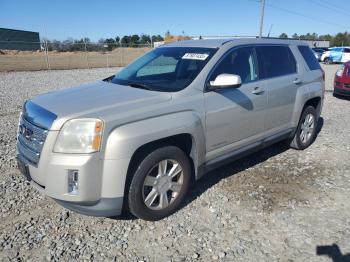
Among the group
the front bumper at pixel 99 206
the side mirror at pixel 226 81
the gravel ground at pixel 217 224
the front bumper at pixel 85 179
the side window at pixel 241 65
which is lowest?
the gravel ground at pixel 217 224

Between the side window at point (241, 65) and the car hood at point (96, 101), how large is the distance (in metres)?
0.87

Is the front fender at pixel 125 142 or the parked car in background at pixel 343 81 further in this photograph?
the parked car in background at pixel 343 81

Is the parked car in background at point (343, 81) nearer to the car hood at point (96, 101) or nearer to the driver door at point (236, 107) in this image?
the driver door at point (236, 107)

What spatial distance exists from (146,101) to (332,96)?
943 centimetres

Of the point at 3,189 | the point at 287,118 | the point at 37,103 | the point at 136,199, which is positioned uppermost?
the point at 37,103

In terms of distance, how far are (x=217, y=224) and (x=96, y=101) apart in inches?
69.7

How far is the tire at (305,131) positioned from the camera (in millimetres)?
5406

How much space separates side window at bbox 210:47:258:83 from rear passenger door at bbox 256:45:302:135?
15cm

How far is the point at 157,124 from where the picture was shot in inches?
123

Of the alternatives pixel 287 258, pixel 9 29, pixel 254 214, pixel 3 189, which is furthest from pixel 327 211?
pixel 9 29

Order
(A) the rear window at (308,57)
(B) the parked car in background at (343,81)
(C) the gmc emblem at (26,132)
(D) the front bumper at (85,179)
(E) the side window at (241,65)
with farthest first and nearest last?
(B) the parked car in background at (343,81), (A) the rear window at (308,57), (E) the side window at (241,65), (C) the gmc emblem at (26,132), (D) the front bumper at (85,179)

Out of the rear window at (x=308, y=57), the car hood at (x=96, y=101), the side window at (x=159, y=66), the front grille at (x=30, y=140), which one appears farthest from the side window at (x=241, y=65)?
the front grille at (x=30, y=140)

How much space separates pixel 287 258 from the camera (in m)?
2.87

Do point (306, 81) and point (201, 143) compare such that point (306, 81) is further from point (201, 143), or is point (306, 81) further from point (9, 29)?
point (9, 29)
